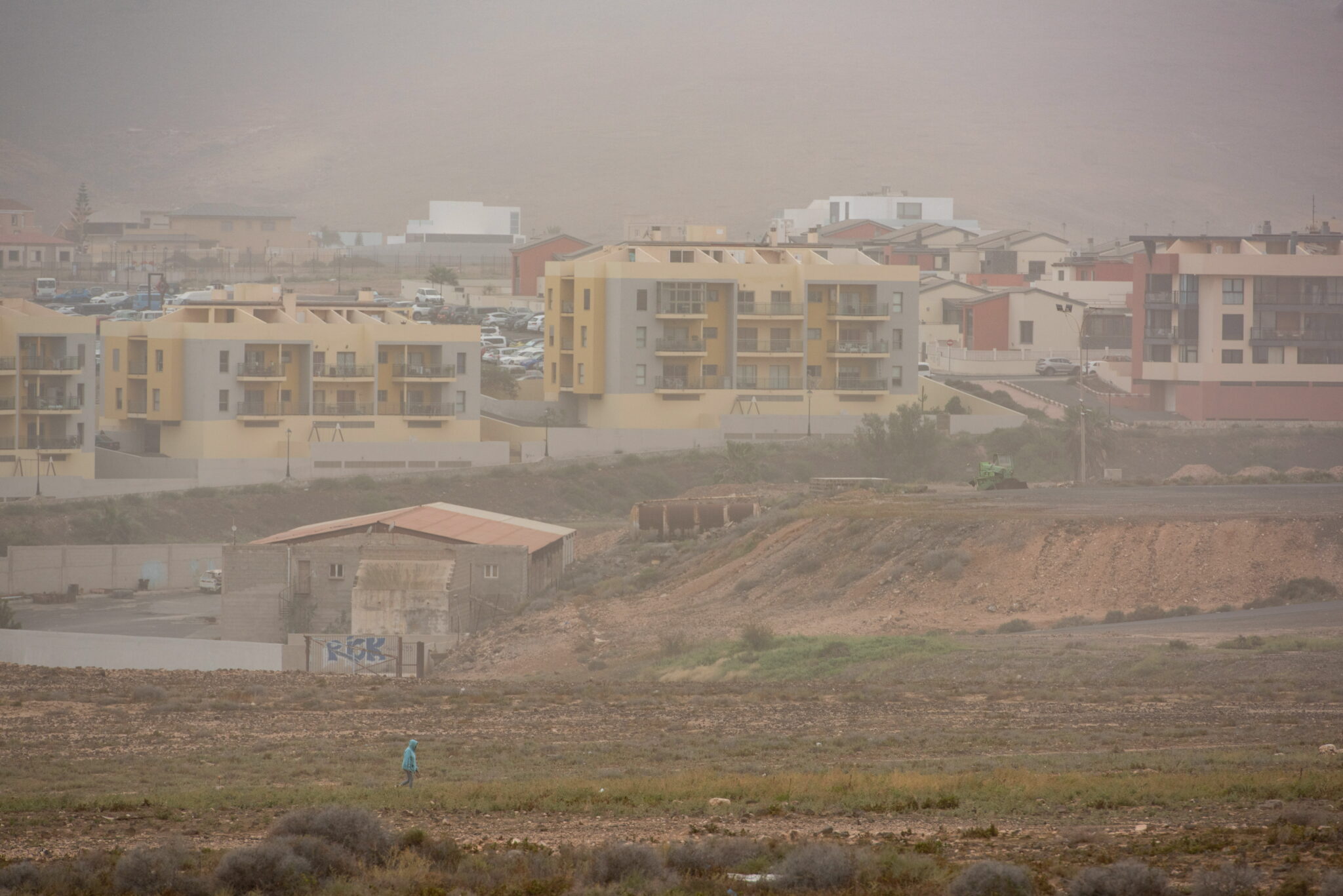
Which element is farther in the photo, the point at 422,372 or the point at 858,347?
the point at 858,347

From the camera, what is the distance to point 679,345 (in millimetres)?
88312

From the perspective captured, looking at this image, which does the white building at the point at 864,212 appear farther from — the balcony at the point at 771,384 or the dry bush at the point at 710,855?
the dry bush at the point at 710,855

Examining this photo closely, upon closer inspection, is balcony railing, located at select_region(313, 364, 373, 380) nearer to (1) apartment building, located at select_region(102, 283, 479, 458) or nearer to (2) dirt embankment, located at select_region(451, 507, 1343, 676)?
(1) apartment building, located at select_region(102, 283, 479, 458)

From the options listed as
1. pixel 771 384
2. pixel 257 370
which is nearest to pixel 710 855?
pixel 257 370

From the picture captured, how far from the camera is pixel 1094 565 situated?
42.4m

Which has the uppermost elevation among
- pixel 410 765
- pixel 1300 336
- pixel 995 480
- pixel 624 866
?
pixel 1300 336

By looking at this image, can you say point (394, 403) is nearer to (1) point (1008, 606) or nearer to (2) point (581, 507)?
(2) point (581, 507)

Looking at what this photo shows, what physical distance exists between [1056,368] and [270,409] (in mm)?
48822

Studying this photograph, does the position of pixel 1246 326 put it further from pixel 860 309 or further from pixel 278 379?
pixel 278 379

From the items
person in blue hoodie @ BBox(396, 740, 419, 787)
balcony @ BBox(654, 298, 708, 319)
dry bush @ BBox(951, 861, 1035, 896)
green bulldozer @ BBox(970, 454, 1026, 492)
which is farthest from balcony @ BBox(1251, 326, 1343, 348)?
dry bush @ BBox(951, 861, 1035, 896)

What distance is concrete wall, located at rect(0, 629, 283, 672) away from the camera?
43500mm

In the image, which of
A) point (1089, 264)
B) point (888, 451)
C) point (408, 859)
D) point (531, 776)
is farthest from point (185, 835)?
point (1089, 264)

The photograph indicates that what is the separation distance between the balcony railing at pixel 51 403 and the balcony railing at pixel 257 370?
799 centimetres

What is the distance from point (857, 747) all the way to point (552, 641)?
19.8m
